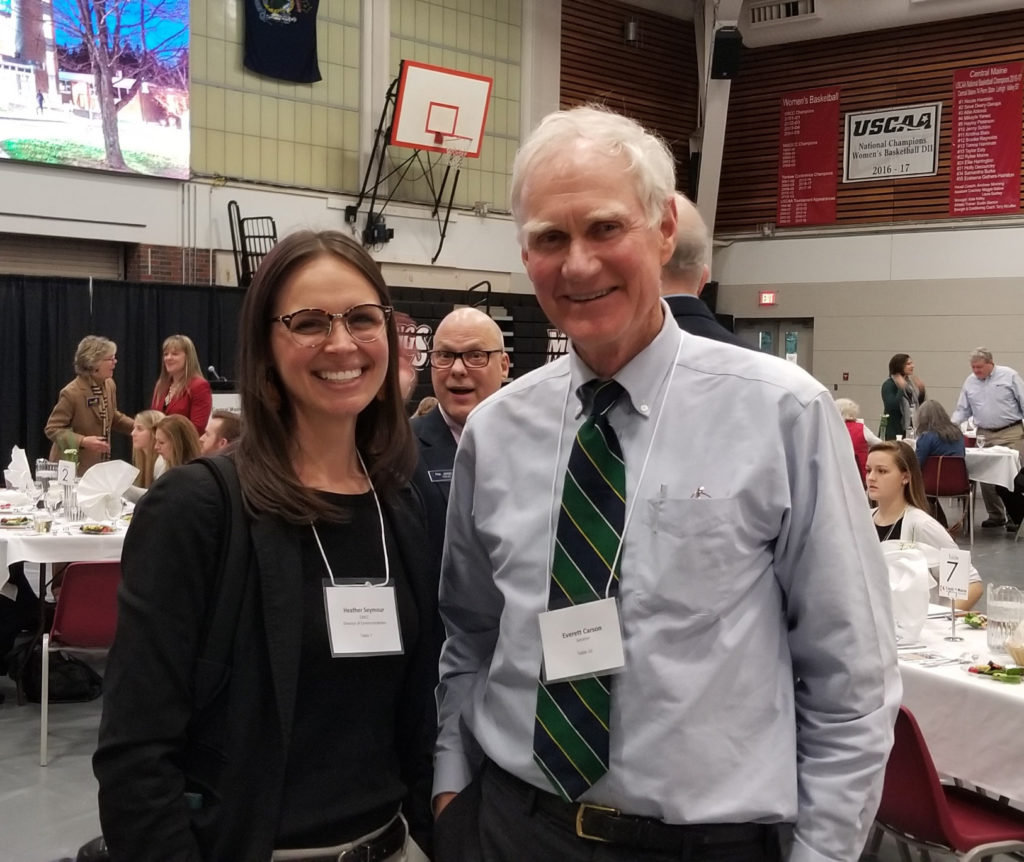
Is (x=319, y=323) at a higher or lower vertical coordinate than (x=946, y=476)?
higher

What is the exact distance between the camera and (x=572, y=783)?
1.37 metres

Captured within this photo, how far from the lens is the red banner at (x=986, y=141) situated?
44.0ft

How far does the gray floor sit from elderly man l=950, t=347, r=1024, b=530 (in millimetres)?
7753

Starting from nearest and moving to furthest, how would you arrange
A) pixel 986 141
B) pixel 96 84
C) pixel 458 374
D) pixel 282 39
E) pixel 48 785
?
pixel 458 374 < pixel 48 785 < pixel 96 84 < pixel 282 39 < pixel 986 141

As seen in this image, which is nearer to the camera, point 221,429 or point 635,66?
point 221,429

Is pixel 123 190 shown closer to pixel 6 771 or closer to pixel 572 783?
pixel 6 771

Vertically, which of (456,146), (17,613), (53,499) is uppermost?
(456,146)

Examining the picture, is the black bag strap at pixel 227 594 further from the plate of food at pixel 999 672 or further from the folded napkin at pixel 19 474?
the folded napkin at pixel 19 474

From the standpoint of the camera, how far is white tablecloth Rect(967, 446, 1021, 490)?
950 centimetres

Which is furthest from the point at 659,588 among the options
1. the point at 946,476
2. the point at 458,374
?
the point at 946,476

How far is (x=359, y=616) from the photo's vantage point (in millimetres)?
1516

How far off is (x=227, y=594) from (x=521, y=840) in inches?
19.7

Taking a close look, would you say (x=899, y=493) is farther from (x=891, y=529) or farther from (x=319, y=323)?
(x=319, y=323)

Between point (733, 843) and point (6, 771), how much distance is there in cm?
361
